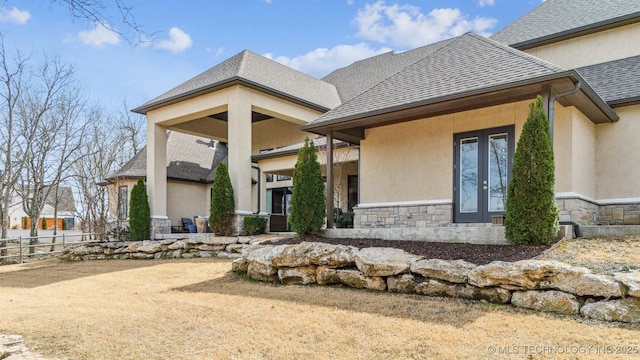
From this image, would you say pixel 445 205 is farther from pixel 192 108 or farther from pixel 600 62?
pixel 192 108

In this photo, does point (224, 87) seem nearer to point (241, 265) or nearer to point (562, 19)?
point (241, 265)

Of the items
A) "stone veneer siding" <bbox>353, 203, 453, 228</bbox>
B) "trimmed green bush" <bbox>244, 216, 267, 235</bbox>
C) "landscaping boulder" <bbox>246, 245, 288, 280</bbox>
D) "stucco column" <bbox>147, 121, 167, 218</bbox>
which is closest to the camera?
"landscaping boulder" <bbox>246, 245, 288, 280</bbox>

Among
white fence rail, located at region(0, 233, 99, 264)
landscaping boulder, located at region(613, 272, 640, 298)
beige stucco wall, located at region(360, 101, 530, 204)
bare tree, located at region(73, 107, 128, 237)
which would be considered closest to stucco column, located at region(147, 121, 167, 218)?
white fence rail, located at region(0, 233, 99, 264)

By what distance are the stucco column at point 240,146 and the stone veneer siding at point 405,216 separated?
4.04 metres

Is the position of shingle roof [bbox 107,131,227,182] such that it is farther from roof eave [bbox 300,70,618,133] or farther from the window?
roof eave [bbox 300,70,618,133]

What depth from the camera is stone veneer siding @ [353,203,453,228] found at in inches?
388

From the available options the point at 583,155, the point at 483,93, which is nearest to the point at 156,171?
the point at 483,93

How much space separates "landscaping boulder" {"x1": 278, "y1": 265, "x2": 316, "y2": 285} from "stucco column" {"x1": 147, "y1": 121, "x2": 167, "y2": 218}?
9156 mm

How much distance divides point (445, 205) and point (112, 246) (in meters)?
9.83

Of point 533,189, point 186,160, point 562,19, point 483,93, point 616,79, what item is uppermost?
point 562,19

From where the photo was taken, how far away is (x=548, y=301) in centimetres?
527

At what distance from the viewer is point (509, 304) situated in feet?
18.4

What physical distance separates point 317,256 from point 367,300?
158 centimetres

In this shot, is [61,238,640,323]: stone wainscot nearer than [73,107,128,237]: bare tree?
Yes
